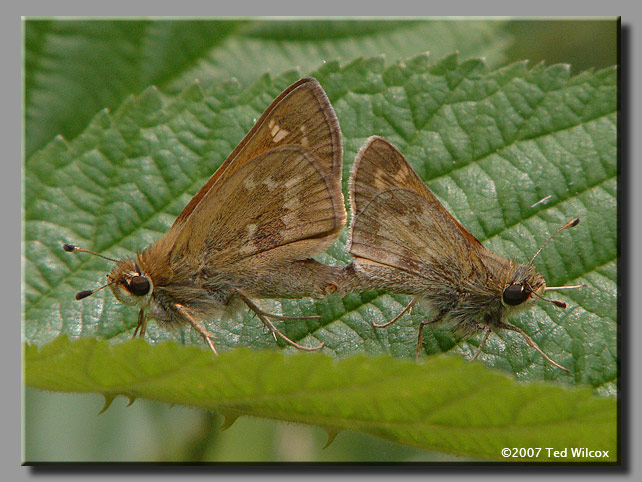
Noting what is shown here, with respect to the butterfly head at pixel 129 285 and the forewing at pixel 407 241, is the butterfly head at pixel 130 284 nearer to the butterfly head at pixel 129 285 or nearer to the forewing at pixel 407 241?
the butterfly head at pixel 129 285

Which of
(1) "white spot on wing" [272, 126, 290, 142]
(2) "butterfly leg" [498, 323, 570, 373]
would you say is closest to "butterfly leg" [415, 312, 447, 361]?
(2) "butterfly leg" [498, 323, 570, 373]

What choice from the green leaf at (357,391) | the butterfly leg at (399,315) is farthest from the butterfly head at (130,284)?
the butterfly leg at (399,315)

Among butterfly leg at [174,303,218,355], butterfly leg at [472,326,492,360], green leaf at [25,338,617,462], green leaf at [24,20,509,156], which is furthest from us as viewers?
green leaf at [24,20,509,156]

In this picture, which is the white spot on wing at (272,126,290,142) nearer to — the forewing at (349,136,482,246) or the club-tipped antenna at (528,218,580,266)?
the forewing at (349,136,482,246)

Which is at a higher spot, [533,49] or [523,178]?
[533,49]

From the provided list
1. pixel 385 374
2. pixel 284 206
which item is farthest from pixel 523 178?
pixel 385 374

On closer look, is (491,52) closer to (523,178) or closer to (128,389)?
(523,178)
